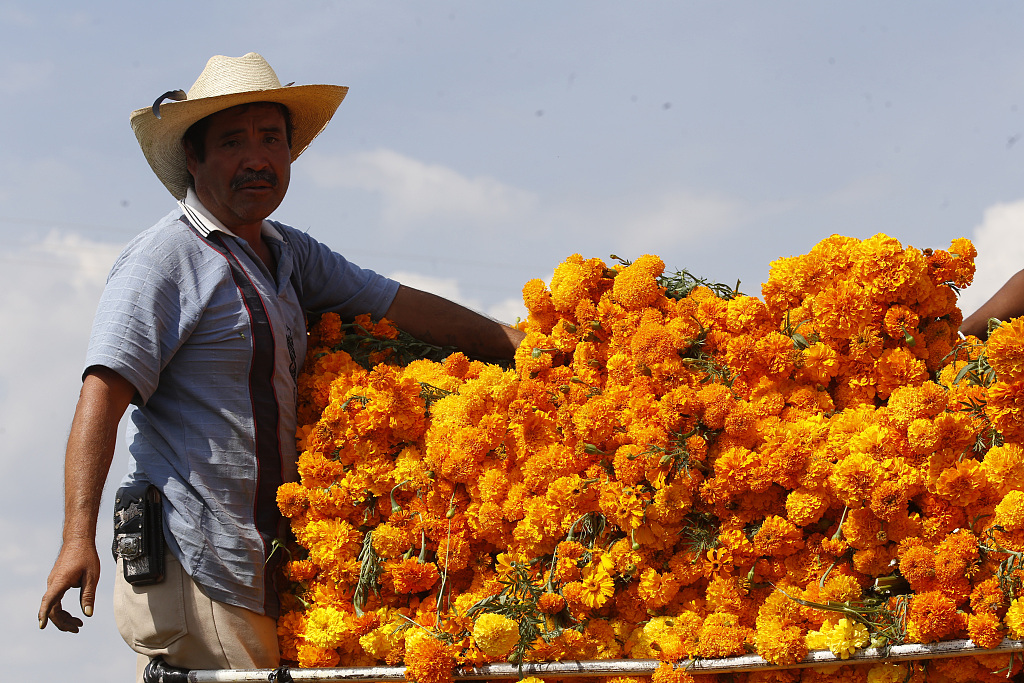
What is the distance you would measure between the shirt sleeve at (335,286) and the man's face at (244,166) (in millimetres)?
313

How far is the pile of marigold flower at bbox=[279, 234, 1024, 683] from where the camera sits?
9.16 feet

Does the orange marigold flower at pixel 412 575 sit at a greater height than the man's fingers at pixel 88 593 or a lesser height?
lesser

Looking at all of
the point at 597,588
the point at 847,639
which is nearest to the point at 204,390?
the point at 597,588

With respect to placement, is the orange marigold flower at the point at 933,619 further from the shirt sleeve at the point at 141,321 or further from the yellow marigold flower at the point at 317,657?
the shirt sleeve at the point at 141,321

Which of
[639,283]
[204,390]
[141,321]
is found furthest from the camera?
[639,283]

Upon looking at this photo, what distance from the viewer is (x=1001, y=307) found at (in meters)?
3.76

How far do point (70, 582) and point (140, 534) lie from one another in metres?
0.29

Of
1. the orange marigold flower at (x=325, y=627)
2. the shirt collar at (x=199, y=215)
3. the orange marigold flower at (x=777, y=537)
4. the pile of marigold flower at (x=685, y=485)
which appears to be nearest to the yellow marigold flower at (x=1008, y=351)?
the pile of marigold flower at (x=685, y=485)

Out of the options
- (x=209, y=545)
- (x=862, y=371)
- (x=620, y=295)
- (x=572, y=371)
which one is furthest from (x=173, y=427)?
(x=862, y=371)

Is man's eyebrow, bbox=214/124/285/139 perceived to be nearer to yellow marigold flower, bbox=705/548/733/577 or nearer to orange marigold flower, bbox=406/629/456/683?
orange marigold flower, bbox=406/629/456/683

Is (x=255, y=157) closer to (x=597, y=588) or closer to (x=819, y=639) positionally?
(x=597, y=588)

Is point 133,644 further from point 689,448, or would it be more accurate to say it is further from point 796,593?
point 796,593

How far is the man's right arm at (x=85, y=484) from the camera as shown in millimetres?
2951

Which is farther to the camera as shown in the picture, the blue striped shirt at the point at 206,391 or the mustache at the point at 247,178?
the mustache at the point at 247,178
